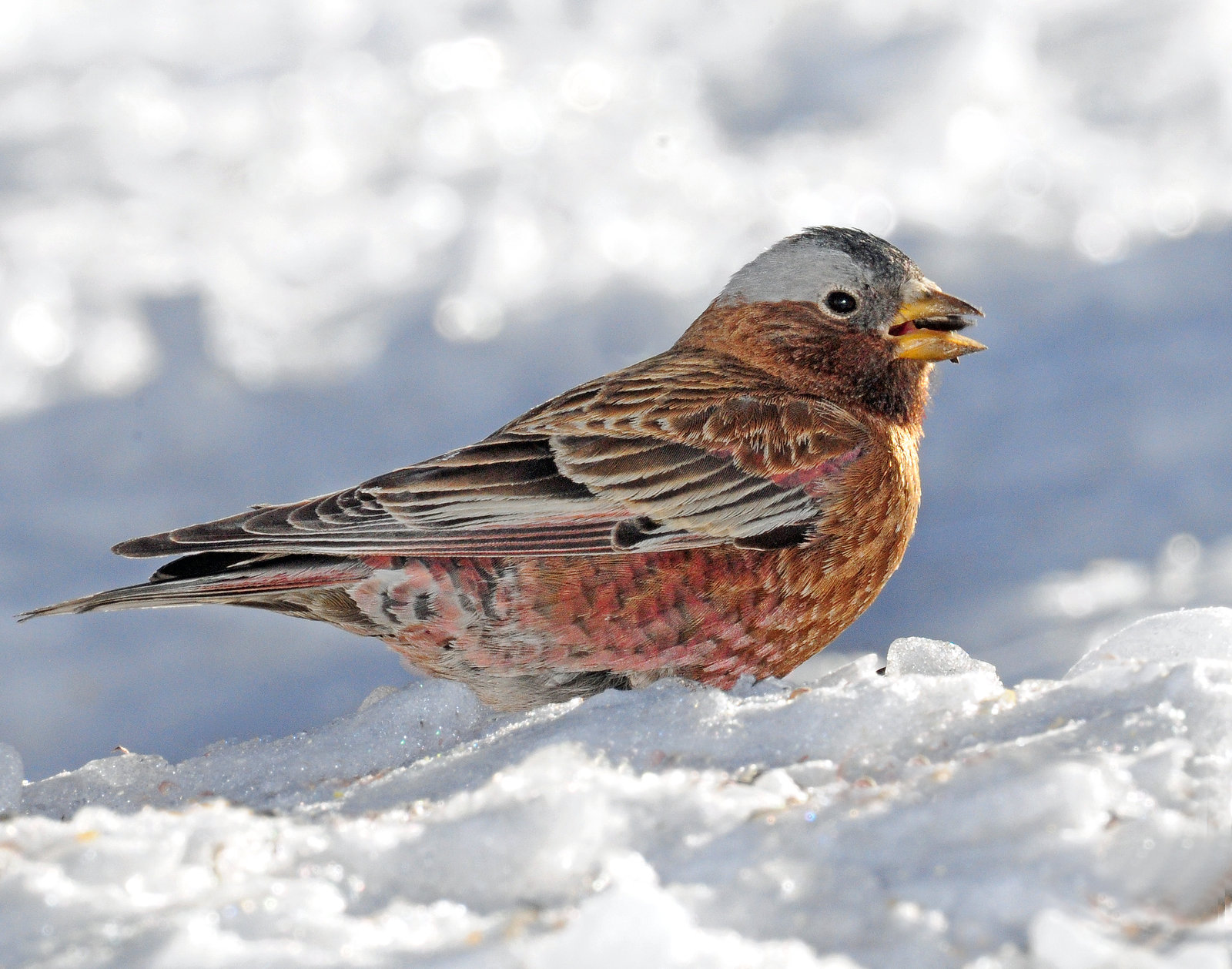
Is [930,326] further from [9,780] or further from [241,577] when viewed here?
[9,780]

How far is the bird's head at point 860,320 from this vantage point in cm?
520

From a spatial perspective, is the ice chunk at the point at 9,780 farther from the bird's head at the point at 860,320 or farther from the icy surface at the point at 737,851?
the bird's head at the point at 860,320

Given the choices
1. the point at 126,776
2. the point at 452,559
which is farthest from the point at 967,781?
the point at 126,776

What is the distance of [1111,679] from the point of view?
10.7ft

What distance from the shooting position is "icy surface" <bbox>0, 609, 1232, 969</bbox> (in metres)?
2.18

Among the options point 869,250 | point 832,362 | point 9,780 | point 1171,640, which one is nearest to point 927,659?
point 1171,640

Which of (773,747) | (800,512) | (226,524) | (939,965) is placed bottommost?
(939,965)

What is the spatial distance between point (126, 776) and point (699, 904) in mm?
2505

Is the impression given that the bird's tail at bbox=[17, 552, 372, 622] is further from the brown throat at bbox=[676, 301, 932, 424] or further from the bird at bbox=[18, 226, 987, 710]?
the brown throat at bbox=[676, 301, 932, 424]

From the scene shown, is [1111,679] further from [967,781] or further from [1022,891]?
[1022,891]

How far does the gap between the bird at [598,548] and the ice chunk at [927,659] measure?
28 cm

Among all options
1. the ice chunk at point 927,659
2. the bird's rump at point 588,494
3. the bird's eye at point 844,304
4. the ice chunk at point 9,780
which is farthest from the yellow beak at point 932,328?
the ice chunk at point 9,780

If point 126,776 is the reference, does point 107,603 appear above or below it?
above

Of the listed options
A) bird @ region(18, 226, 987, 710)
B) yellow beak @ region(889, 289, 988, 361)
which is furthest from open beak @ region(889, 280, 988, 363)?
Answer: bird @ region(18, 226, 987, 710)
